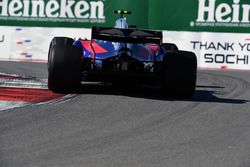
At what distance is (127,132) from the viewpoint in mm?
8719

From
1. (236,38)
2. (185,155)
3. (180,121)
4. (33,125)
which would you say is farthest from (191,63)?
(236,38)

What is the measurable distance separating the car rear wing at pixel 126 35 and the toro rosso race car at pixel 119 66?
2 centimetres

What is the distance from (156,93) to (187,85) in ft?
4.16

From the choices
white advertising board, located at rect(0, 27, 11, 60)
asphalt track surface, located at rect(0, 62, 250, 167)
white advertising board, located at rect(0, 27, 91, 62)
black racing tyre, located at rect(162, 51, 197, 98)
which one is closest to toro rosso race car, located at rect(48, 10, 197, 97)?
black racing tyre, located at rect(162, 51, 197, 98)

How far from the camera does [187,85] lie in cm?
1234

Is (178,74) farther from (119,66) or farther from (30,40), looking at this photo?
(30,40)

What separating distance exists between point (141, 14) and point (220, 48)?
102 inches

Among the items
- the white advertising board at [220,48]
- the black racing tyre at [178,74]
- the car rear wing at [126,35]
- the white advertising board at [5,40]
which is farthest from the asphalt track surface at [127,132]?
the white advertising board at [5,40]

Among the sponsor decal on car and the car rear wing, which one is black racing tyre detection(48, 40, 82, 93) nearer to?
the car rear wing

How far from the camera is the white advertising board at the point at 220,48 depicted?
21500 millimetres

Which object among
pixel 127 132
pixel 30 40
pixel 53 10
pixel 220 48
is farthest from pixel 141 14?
pixel 127 132

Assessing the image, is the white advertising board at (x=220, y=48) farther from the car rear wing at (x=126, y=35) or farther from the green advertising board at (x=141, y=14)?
the car rear wing at (x=126, y=35)

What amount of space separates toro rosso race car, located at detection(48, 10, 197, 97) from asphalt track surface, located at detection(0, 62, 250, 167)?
30cm

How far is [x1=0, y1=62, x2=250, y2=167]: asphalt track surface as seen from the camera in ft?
23.3
